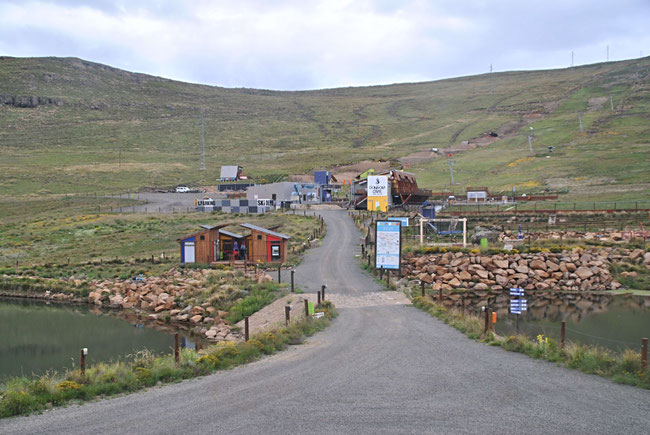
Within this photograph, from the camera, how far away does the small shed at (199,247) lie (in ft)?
111

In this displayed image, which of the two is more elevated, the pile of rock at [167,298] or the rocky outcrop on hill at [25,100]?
the rocky outcrop on hill at [25,100]

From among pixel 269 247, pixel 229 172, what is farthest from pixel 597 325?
pixel 229 172

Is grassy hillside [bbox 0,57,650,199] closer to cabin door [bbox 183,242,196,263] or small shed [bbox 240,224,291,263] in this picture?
small shed [bbox 240,224,291,263]

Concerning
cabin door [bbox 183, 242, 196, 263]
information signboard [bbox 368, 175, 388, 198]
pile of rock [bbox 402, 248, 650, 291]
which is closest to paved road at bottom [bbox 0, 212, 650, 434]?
pile of rock [bbox 402, 248, 650, 291]

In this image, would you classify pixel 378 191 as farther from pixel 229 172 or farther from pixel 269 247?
pixel 229 172

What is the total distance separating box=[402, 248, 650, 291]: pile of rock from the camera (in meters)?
29.9

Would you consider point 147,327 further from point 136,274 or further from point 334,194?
point 334,194

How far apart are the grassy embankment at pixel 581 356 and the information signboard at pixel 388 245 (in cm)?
975

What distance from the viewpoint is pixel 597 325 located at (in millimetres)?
22438

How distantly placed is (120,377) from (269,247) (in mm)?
22152

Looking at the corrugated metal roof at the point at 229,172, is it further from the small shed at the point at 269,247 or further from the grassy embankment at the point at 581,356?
the grassy embankment at the point at 581,356

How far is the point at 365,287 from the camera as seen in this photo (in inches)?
955

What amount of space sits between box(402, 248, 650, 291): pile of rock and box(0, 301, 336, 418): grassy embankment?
54.1 ft

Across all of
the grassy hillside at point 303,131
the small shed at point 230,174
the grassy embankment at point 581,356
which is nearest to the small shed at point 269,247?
the grassy embankment at point 581,356
